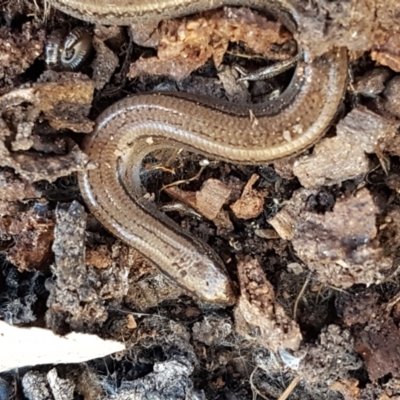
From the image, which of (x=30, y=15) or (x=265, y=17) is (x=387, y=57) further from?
(x=30, y=15)

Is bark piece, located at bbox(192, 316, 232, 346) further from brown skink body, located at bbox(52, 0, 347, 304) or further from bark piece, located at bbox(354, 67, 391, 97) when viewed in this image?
bark piece, located at bbox(354, 67, 391, 97)

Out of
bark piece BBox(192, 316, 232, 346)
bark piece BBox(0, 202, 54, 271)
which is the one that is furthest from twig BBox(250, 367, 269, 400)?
bark piece BBox(0, 202, 54, 271)

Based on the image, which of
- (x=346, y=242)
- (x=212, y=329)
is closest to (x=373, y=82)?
(x=346, y=242)

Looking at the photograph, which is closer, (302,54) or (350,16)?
(350,16)

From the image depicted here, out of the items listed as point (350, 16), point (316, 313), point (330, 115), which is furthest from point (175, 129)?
point (316, 313)

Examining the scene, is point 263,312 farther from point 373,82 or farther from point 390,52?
point 390,52

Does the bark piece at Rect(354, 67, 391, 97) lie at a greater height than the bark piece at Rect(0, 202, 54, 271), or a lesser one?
greater
